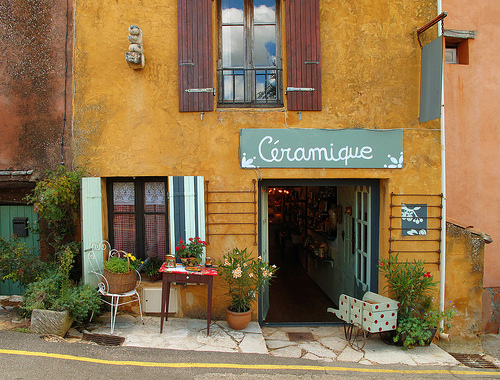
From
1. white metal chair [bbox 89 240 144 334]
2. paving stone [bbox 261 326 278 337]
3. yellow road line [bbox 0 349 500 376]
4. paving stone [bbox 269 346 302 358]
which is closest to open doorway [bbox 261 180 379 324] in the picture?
paving stone [bbox 261 326 278 337]

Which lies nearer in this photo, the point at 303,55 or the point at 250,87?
the point at 303,55

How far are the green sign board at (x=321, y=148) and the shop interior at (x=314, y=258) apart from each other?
1.41 m

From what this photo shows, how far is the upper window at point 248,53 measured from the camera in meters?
6.30

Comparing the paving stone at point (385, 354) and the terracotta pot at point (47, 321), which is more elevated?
the terracotta pot at point (47, 321)

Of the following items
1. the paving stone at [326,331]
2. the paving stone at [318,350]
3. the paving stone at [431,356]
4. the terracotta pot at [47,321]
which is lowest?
the paving stone at [431,356]

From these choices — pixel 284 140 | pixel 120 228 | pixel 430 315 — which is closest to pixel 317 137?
pixel 284 140

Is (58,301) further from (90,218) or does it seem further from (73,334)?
(90,218)

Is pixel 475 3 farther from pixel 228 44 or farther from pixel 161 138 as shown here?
pixel 161 138

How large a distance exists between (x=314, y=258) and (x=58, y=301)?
644 cm

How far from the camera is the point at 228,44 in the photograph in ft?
20.7

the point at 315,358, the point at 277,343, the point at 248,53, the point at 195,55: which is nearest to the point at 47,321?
the point at 277,343

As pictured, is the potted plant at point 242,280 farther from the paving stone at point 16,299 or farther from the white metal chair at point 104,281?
the paving stone at point 16,299

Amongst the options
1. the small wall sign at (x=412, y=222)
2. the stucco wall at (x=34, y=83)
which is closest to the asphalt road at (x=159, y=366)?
the small wall sign at (x=412, y=222)

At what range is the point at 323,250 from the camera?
362 inches
